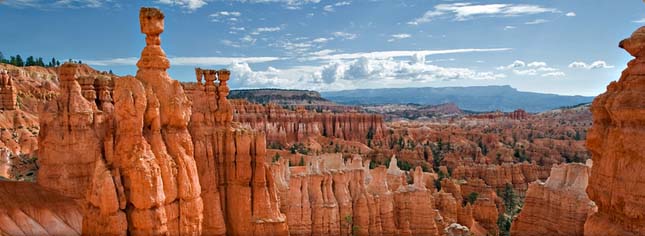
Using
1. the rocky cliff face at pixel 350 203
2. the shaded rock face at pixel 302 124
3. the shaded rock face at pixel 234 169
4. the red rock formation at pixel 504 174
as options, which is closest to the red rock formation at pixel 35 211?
the shaded rock face at pixel 234 169

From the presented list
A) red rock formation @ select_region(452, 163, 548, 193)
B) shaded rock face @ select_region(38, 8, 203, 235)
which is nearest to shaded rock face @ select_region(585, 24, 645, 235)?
shaded rock face @ select_region(38, 8, 203, 235)

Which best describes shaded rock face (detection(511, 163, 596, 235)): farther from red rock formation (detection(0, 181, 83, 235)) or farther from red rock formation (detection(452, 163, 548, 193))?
red rock formation (detection(452, 163, 548, 193))

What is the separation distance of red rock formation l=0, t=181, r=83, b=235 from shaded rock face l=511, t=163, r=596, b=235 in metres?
15.3

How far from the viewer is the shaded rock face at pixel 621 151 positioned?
26.6ft

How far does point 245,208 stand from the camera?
12391mm

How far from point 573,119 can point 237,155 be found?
122041 mm

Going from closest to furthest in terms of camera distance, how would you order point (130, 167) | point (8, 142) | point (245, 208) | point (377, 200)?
point (130, 167), point (245, 208), point (377, 200), point (8, 142)

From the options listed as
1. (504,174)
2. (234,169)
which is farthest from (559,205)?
(504,174)

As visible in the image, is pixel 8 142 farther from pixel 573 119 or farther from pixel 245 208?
pixel 573 119

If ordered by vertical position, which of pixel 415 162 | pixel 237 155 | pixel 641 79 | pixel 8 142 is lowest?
pixel 415 162

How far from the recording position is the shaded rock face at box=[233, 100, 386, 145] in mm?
68938

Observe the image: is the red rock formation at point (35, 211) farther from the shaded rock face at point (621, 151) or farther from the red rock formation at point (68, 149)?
the shaded rock face at point (621, 151)

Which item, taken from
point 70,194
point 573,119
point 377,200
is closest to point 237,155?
point 70,194

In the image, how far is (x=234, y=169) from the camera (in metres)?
12.5
